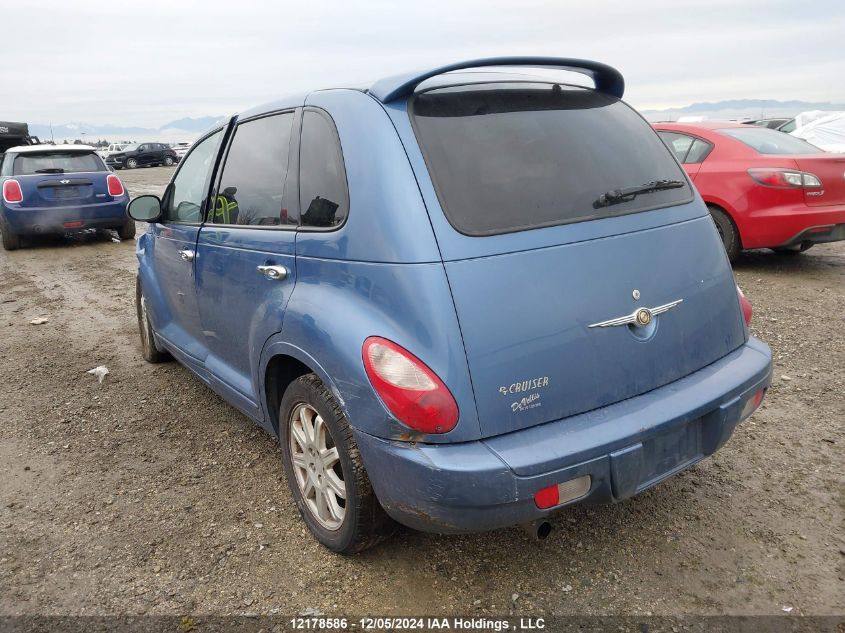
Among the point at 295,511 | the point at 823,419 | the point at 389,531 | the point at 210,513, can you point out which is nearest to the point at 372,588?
the point at 389,531

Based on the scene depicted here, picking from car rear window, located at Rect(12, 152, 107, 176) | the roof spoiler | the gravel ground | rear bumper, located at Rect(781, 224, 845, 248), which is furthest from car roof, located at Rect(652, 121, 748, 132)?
car rear window, located at Rect(12, 152, 107, 176)

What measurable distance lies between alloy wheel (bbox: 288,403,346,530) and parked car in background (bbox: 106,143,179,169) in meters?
39.8

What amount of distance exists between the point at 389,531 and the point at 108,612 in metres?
1.07

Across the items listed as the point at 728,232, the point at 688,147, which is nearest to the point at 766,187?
the point at 728,232

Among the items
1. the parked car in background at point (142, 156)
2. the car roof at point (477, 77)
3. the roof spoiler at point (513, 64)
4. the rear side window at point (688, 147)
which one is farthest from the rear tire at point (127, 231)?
the parked car in background at point (142, 156)

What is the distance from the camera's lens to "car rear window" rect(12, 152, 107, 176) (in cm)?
1037

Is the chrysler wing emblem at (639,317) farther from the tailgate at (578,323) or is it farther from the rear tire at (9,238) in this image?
the rear tire at (9,238)

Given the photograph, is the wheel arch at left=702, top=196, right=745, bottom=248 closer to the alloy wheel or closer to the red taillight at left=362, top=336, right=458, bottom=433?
the alloy wheel

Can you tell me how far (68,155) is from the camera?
34.7ft

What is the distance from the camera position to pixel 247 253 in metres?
2.97

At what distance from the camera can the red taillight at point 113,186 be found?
34.6 ft

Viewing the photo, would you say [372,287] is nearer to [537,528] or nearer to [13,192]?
[537,528]

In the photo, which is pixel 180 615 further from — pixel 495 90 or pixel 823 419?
pixel 823 419

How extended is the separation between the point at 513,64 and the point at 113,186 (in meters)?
9.63
